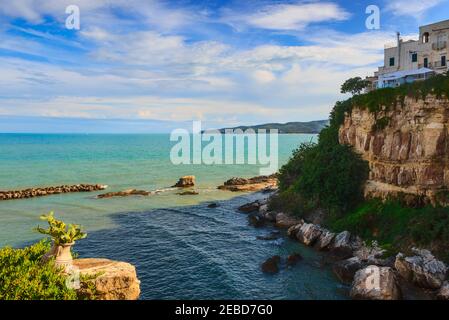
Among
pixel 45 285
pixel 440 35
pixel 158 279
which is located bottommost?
pixel 158 279

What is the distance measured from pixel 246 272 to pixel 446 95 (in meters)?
23.7

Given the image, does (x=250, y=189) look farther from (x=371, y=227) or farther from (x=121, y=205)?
(x=371, y=227)

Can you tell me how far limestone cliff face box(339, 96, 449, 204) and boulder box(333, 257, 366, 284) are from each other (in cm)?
963

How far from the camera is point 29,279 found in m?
17.8

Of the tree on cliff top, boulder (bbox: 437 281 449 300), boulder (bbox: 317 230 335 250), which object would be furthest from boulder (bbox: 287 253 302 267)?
the tree on cliff top

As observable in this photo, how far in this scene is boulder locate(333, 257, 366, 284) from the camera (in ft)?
91.0

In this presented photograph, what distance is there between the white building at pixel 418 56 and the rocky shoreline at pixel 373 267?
22.5 m

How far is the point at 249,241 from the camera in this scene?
126ft

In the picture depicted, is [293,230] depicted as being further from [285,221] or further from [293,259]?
[293,259]

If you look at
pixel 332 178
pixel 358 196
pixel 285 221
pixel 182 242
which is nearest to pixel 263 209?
pixel 285 221

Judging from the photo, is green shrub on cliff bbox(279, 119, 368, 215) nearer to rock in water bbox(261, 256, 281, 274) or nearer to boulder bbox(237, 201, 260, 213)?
boulder bbox(237, 201, 260, 213)
